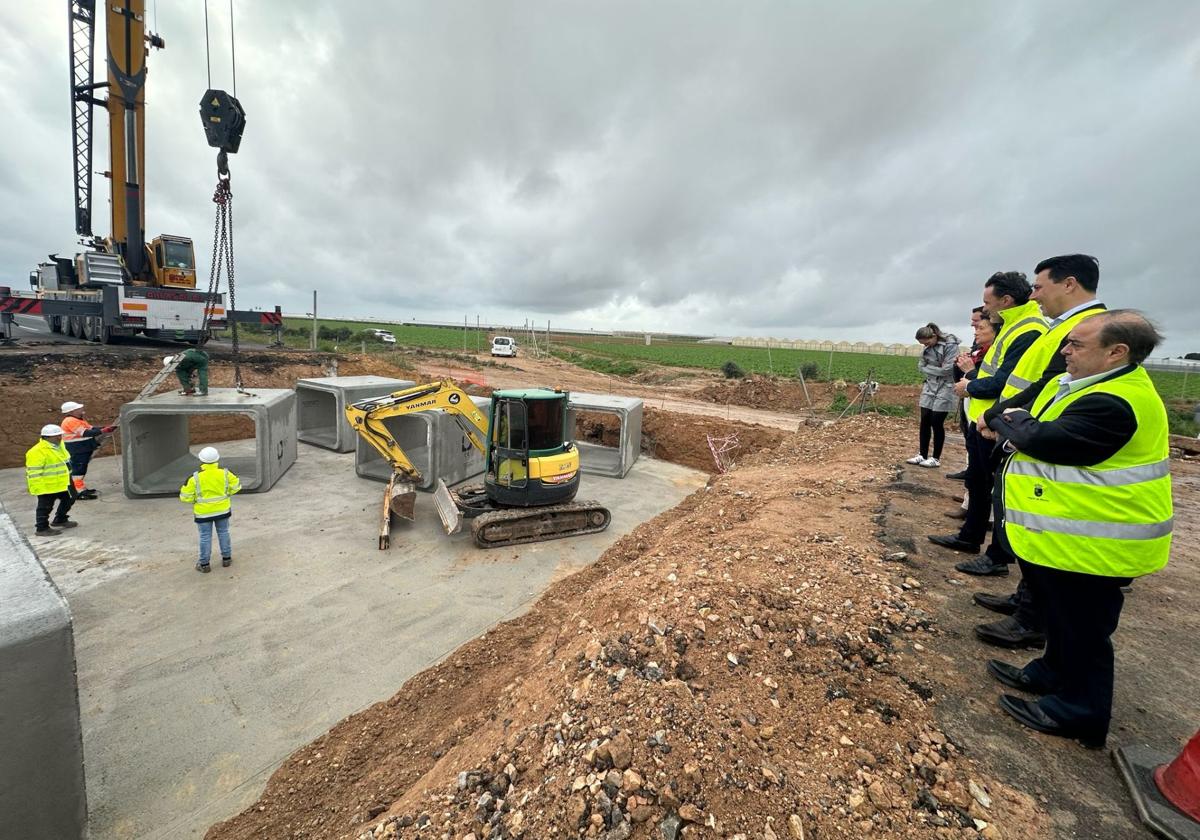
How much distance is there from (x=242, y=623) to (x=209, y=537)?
5.15 ft

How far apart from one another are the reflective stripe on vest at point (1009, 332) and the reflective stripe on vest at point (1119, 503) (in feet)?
5.72

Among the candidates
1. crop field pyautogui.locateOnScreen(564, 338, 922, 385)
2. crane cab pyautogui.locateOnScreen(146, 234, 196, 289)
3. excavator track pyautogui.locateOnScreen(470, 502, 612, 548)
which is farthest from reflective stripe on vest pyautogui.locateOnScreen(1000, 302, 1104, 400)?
crane cab pyautogui.locateOnScreen(146, 234, 196, 289)

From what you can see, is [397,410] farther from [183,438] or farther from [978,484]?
[978,484]

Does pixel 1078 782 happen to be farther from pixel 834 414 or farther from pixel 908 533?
pixel 834 414

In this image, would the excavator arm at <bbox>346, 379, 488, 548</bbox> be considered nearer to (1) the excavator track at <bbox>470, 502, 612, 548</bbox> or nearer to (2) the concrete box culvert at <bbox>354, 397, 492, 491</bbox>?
(2) the concrete box culvert at <bbox>354, 397, 492, 491</bbox>

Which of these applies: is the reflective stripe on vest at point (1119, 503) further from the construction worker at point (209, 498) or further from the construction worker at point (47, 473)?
the construction worker at point (47, 473)

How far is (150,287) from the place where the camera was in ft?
52.9

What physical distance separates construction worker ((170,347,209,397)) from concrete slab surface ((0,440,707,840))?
6.94ft

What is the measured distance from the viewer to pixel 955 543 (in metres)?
4.86

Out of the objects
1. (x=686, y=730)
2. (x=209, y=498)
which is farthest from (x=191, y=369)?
(x=686, y=730)

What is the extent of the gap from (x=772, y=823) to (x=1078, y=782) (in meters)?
1.48

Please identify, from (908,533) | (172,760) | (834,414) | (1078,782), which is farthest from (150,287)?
(834,414)

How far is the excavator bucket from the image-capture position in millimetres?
7703

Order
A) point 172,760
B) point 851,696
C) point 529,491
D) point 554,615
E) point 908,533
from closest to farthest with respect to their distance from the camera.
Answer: point 851,696, point 172,760, point 908,533, point 554,615, point 529,491
